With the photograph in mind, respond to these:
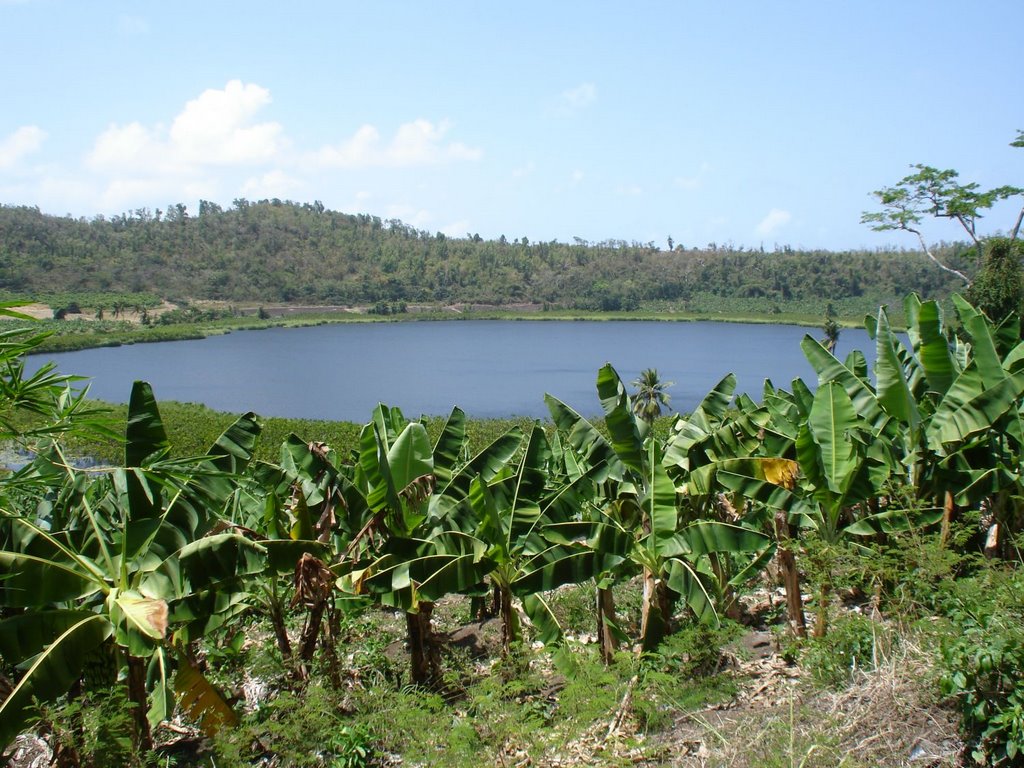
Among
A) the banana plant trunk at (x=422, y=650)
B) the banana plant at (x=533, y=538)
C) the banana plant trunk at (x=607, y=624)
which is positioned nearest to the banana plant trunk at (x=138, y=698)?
the banana plant trunk at (x=422, y=650)

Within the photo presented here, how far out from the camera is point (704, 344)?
82125 mm

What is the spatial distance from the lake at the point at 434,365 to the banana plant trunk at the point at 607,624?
89.8ft

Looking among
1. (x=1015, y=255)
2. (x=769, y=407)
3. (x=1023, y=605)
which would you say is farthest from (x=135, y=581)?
(x=1015, y=255)

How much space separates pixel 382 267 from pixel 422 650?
126802mm

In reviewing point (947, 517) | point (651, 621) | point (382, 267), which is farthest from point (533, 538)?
point (382, 267)

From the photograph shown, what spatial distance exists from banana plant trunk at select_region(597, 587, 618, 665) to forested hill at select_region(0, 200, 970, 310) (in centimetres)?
10484

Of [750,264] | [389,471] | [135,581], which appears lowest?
[135,581]

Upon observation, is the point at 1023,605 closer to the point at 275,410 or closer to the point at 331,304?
the point at 275,410

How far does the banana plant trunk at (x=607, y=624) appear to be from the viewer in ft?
17.1

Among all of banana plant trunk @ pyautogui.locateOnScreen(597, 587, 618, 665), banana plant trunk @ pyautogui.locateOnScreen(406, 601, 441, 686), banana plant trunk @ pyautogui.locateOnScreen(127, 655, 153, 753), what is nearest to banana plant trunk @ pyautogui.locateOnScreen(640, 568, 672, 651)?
banana plant trunk @ pyautogui.locateOnScreen(597, 587, 618, 665)

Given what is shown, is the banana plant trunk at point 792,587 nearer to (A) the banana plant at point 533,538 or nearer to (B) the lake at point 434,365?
(A) the banana plant at point 533,538

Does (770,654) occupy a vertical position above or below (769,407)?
below

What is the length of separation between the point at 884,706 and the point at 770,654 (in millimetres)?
1497

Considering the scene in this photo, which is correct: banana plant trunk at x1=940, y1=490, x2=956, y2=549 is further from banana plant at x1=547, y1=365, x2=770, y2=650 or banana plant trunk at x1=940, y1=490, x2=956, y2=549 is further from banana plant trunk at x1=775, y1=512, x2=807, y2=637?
banana plant at x1=547, y1=365, x2=770, y2=650
